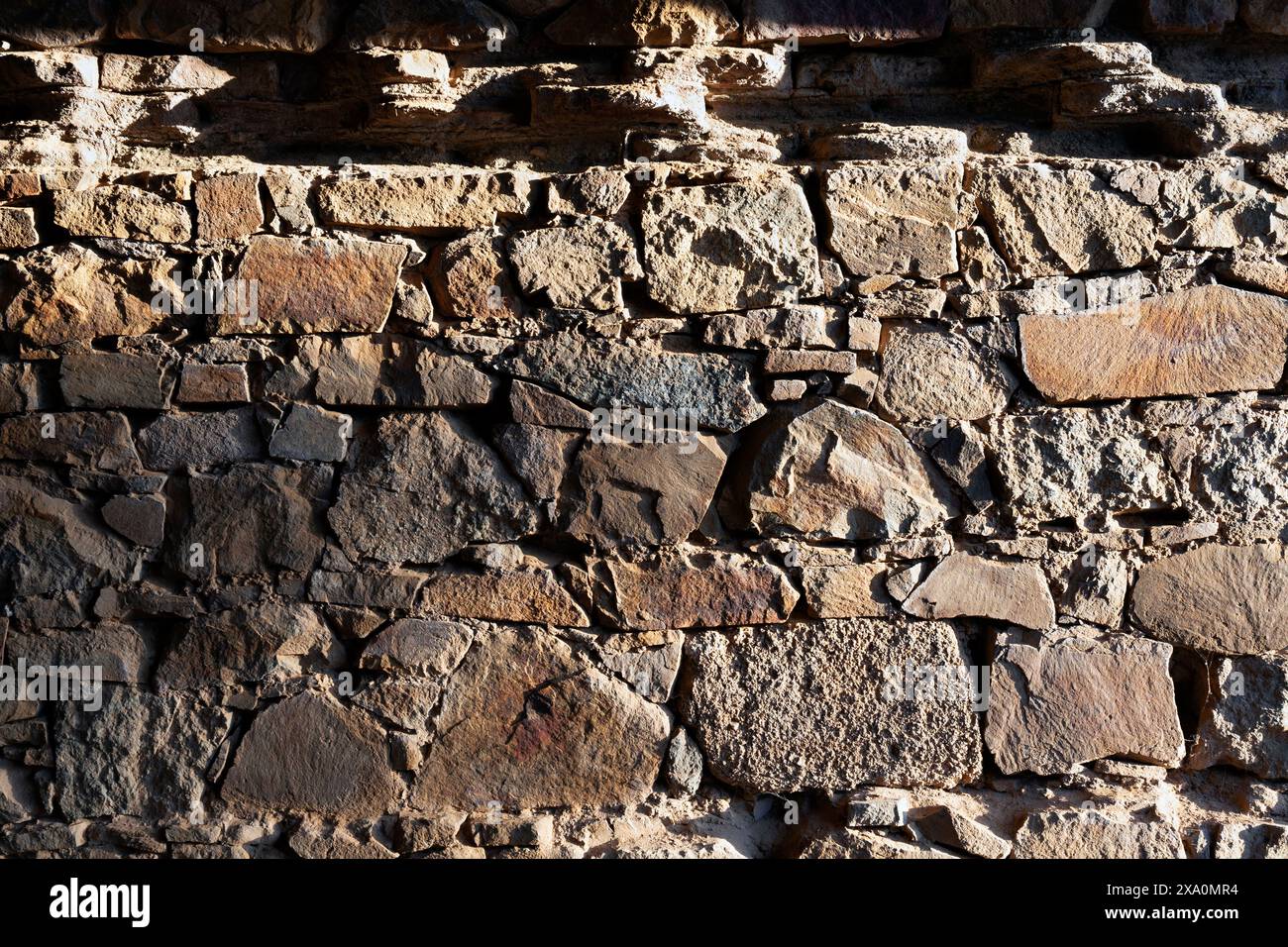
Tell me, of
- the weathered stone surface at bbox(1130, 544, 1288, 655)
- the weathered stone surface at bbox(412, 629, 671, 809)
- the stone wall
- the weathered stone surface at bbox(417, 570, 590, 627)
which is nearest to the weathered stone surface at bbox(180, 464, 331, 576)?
the stone wall

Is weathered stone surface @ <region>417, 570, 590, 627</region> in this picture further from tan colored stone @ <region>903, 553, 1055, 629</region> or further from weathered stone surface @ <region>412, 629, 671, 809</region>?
tan colored stone @ <region>903, 553, 1055, 629</region>

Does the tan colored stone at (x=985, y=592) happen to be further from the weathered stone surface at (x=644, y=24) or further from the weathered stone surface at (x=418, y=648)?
the weathered stone surface at (x=644, y=24)

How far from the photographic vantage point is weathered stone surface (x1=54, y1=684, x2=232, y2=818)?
2.79m

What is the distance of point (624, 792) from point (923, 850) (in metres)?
0.75

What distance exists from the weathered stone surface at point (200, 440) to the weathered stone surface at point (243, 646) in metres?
0.38

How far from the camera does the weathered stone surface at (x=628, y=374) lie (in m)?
2.77

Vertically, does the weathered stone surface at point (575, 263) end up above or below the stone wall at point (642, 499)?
above

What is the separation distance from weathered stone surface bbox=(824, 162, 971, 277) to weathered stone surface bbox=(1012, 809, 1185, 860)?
1.39 m

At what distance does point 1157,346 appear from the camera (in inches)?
112

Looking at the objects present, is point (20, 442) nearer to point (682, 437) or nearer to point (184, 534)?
point (184, 534)

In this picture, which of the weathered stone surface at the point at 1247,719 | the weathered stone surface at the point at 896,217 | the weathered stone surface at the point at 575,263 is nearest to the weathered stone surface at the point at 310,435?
the weathered stone surface at the point at 575,263

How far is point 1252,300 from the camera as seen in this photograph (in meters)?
2.88

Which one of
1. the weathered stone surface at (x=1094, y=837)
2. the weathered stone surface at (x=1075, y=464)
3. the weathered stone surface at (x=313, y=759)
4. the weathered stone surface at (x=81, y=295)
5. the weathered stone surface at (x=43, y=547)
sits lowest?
the weathered stone surface at (x=1094, y=837)

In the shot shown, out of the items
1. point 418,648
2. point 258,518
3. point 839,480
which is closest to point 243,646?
point 258,518
